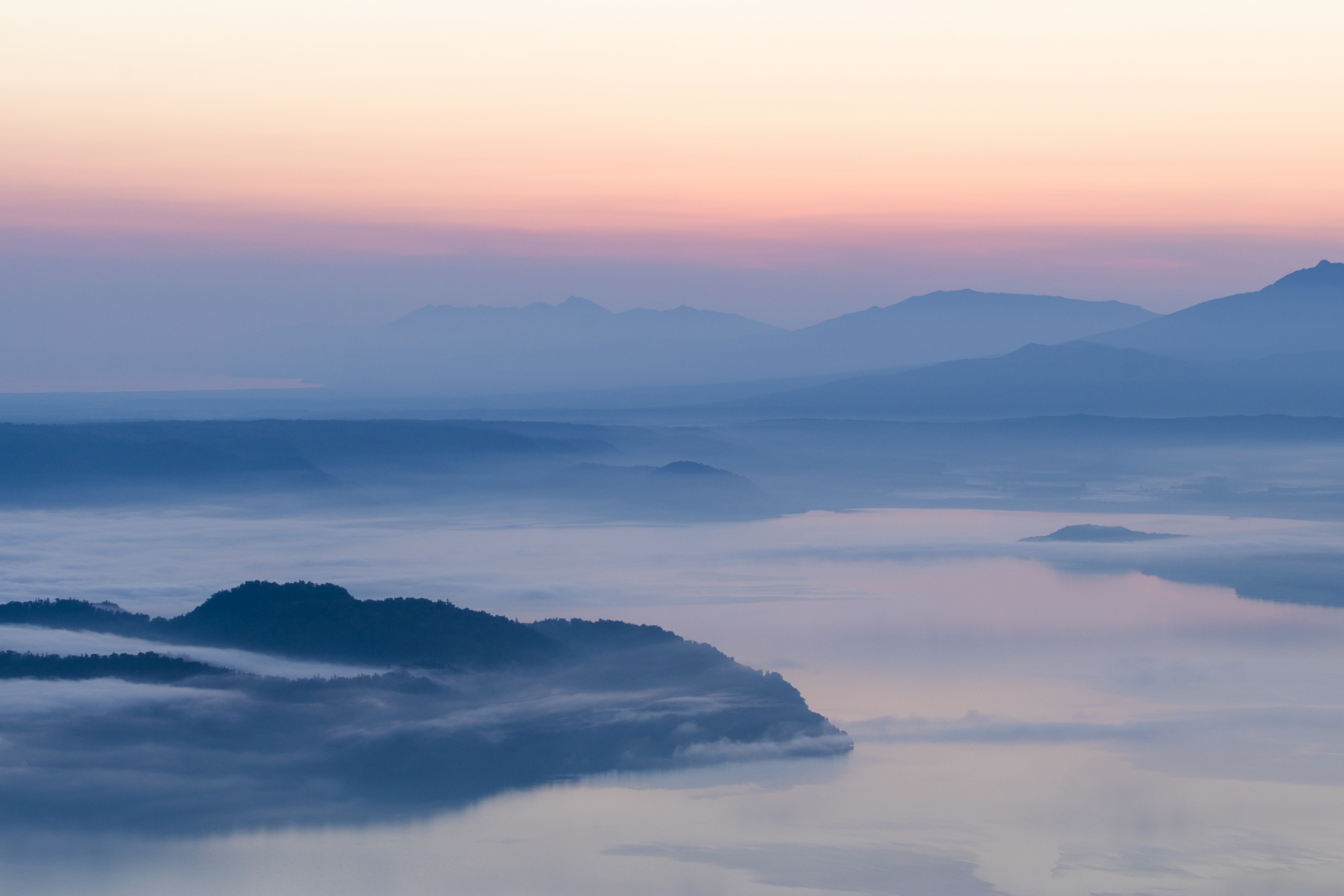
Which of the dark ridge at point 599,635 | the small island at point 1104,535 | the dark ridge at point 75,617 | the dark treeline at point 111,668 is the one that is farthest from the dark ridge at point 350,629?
the small island at point 1104,535

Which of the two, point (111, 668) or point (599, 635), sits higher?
point (599, 635)

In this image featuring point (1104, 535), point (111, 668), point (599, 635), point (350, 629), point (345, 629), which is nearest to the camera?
point (111, 668)

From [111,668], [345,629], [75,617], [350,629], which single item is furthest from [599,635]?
[75,617]

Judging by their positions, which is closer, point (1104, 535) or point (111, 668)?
point (111, 668)

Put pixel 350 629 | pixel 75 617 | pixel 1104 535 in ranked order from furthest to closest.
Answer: pixel 1104 535 → pixel 75 617 → pixel 350 629

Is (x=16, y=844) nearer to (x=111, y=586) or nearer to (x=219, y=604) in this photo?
(x=219, y=604)

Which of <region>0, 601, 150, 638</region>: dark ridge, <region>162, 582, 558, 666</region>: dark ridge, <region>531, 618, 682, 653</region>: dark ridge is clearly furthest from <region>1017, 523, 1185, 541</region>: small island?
<region>0, 601, 150, 638</region>: dark ridge

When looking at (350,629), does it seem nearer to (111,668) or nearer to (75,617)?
(111,668)
